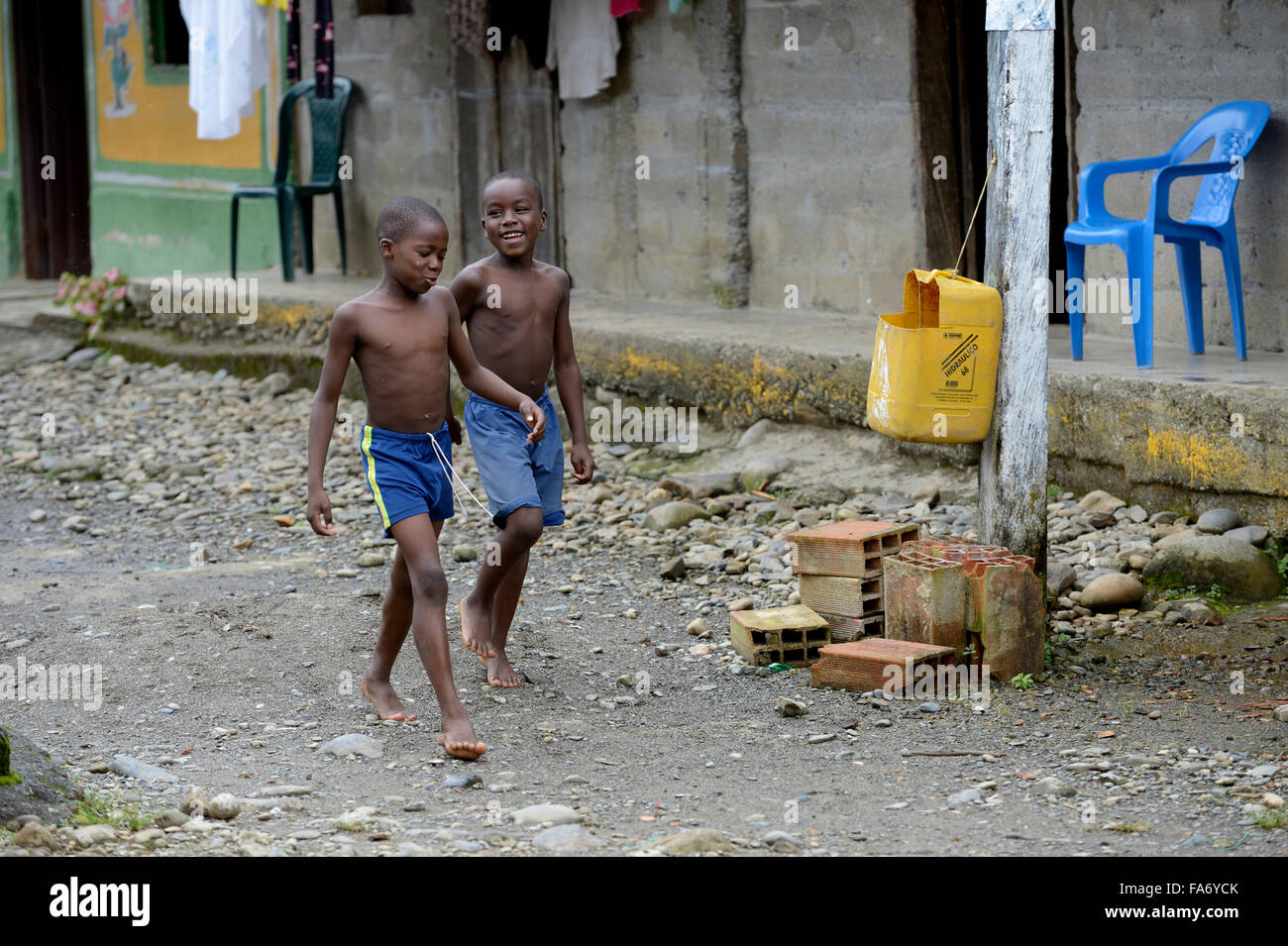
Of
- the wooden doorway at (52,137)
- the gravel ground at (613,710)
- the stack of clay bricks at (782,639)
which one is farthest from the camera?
the wooden doorway at (52,137)

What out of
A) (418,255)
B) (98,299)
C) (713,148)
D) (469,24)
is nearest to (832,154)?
(713,148)

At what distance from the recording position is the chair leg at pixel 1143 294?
6055 mm

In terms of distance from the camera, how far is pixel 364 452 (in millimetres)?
4227

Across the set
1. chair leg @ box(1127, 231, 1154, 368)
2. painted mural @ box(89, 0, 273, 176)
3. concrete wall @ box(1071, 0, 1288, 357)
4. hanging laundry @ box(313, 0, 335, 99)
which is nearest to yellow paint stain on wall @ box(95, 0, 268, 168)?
painted mural @ box(89, 0, 273, 176)

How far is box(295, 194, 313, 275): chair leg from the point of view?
11.1m

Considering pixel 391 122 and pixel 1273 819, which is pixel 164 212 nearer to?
pixel 391 122

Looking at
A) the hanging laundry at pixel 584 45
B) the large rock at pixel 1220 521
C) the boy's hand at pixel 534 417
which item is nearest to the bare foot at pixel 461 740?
the boy's hand at pixel 534 417

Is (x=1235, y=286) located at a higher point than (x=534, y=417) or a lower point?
higher

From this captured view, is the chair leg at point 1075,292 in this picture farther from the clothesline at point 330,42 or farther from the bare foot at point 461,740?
the bare foot at point 461,740

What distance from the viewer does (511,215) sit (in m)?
4.54

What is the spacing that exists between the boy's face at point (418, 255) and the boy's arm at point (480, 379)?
0.45 feet

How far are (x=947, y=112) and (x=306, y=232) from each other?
5.05 metres

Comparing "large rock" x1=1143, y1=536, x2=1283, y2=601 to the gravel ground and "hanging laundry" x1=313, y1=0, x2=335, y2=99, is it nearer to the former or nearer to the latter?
the gravel ground
